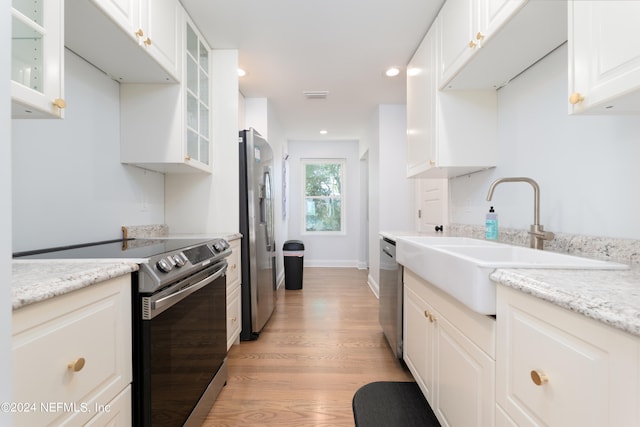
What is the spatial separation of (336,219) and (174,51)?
445 cm

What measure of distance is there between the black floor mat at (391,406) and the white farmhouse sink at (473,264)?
0.78 metres

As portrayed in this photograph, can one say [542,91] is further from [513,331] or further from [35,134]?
[35,134]

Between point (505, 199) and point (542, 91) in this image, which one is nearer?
point (542, 91)

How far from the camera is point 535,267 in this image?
0.91m

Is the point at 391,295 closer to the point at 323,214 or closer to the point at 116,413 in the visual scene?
the point at 116,413

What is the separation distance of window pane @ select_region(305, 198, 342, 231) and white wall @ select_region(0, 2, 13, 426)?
18.0ft

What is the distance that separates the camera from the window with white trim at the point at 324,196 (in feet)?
19.7

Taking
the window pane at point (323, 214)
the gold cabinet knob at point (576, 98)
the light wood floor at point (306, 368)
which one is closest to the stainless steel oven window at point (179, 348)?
the light wood floor at point (306, 368)

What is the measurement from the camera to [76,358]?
30.4 inches

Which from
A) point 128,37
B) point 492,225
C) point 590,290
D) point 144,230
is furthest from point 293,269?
point 590,290

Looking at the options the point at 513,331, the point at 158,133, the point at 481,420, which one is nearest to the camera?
the point at 513,331

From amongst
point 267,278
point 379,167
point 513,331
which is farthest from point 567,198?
point 379,167

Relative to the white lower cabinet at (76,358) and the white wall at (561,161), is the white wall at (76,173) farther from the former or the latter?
the white wall at (561,161)

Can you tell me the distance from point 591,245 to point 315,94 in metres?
3.01
